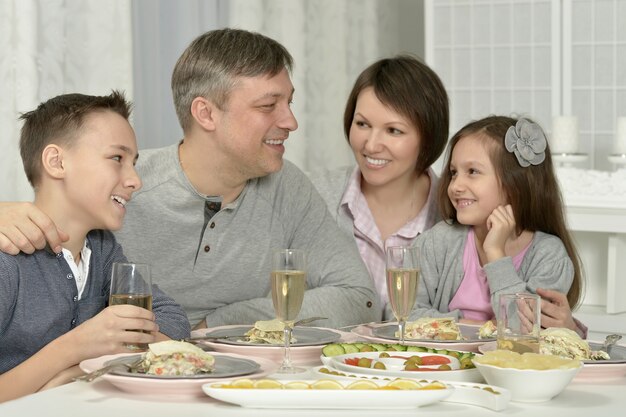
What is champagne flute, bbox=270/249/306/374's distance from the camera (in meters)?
1.65

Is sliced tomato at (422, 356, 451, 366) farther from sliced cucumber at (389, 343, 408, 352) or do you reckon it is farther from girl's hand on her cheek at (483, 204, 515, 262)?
girl's hand on her cheek at (483, 204, 515, 262)

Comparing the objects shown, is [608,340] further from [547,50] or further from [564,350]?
[547,50]

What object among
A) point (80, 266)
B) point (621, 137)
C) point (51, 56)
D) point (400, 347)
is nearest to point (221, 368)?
point (400, 347)

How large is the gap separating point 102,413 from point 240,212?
1173 mm

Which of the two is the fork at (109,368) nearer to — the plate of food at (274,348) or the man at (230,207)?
the plate of food at (274,348)

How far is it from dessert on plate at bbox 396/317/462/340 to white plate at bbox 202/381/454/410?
0.50m

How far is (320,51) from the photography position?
478 centimetres

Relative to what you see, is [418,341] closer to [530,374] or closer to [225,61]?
[530,374]

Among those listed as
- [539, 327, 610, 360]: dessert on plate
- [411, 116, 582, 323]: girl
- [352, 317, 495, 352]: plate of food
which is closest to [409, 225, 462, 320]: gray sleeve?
[411, 116, 582, 323]: girl

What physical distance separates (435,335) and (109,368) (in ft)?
2.18

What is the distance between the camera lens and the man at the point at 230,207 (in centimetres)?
246

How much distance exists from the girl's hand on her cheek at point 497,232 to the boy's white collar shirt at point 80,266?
985mm

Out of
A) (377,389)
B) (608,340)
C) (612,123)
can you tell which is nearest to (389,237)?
(608,340)

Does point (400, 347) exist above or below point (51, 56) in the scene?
below
